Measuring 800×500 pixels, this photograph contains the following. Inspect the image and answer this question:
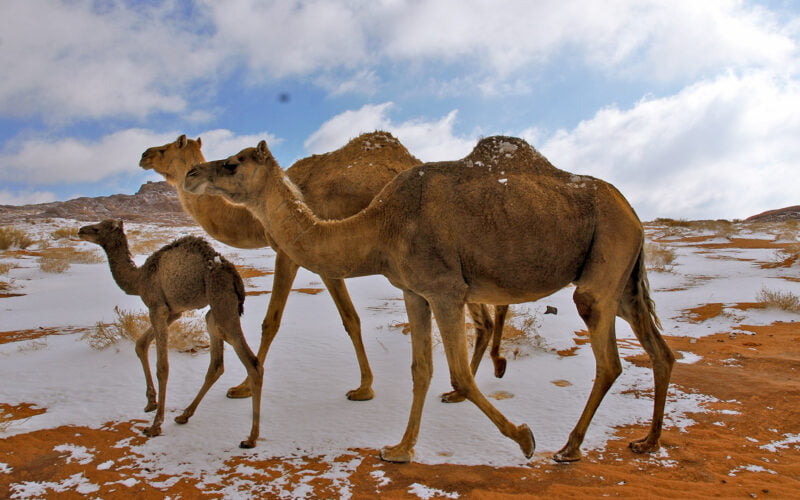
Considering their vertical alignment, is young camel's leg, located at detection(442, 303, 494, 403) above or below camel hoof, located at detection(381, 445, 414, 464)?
above

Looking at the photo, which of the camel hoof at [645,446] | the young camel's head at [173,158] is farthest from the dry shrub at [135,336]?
the camel hoof at [645,446]

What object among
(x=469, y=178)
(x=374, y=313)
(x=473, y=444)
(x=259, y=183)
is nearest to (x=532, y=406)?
(x=473, y=444)

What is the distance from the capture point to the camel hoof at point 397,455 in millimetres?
4434

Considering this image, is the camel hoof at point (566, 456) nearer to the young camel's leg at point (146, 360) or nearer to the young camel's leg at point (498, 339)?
the young camel's leg at point (498, 339)

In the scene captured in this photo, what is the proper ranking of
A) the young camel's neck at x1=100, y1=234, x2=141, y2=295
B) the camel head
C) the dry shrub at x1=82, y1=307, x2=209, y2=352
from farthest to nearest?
the dry shrub at x1=82, y1=307, x2=209, y2=352, the young camel's neck at x1=100, y1=234, x2=141, y2=295, the camel head

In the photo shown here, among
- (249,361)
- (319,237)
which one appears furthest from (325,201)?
(249,361)

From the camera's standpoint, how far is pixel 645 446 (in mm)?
4715

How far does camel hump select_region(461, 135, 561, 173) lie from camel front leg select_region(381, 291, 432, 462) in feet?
4.78

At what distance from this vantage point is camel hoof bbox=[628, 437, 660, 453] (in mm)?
4703

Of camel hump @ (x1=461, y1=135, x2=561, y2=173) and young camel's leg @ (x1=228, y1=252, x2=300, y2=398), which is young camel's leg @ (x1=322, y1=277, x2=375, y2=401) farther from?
camel hump @ (x1=461, y1=135, x2=561, y2=173)

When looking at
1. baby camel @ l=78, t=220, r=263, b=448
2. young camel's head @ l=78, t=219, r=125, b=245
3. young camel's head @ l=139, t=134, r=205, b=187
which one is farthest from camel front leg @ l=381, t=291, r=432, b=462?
young camel's head @ l=139, t=134, r=205, b=187

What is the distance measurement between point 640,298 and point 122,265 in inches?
207

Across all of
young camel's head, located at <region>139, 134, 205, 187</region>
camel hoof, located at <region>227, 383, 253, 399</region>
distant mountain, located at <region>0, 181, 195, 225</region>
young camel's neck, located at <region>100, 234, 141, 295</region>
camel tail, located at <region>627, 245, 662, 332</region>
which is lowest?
camel hoof, located at <region>227, 383, 253, 399</region>

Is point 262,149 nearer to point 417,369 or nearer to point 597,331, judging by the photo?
point 417,369
